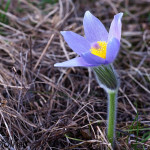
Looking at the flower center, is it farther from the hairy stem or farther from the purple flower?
the hairy stem

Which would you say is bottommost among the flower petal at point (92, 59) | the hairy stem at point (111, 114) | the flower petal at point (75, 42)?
the hairy stem at point (111, 114)

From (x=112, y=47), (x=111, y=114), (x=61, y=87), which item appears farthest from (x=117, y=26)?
(x=61, y=87)

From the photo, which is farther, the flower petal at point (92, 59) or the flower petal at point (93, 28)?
the flower petal at point (93, 28)

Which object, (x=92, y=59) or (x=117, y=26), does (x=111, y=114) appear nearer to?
(x=92, y=59)

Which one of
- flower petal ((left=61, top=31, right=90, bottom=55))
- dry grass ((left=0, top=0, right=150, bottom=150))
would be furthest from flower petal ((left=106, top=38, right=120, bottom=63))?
dry grass ((left=0, top=0, right=150, bottom=150))

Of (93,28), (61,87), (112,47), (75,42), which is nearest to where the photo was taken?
(112,47)

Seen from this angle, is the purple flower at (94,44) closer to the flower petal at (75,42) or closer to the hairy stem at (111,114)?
the flower petal at (75,42)

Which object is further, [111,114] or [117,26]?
[111,114]

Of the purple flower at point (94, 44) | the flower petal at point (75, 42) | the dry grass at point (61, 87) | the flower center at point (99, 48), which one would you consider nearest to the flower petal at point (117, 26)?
the purple flower at point (94, 44)
